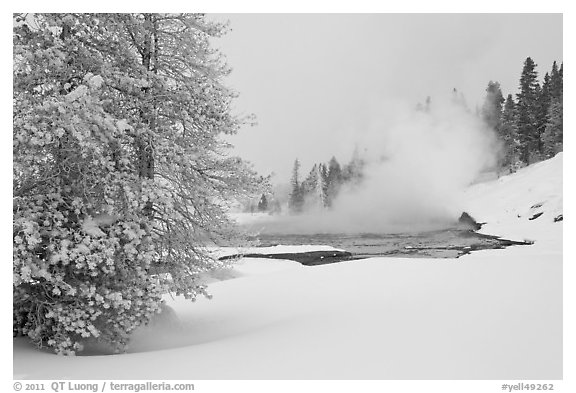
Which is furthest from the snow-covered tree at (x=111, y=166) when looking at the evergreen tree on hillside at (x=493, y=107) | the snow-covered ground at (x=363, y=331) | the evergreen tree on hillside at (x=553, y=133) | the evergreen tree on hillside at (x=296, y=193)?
the evergreen tree on hillside at (x=296, y=193)

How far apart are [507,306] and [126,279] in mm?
8153

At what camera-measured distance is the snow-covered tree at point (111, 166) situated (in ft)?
24.5

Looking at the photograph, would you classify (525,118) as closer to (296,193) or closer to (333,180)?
(333,180)

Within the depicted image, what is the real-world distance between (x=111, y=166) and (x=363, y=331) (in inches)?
234

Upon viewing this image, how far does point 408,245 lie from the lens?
29797 mm

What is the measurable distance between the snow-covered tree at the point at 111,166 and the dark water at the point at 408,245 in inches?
462

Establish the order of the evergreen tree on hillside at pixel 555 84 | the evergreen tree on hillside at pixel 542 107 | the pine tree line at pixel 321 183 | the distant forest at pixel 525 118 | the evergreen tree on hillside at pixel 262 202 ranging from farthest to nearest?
the pine tree line at pixel 321 183, the evergreen tree on hillside at pixel 542 107, the distant forest at pixel 525 118, the evergreen tree on hillside at pixel 555 84, the evergreen tree on hillside at pixel 262 202

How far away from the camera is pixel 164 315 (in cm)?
1087

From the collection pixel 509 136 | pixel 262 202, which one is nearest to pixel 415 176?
pixel 509 136

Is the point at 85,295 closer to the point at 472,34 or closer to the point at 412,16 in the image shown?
the point at 412,16

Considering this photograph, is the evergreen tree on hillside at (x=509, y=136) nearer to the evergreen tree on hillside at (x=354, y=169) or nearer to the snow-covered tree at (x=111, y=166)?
the evergreen tree on hillside at (x=354, y=169)
